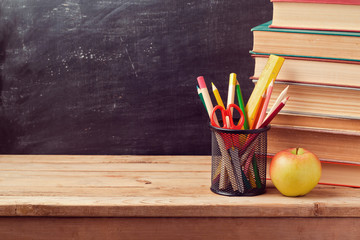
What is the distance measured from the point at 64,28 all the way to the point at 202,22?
16.7 inches

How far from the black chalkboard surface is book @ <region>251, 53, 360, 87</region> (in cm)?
30

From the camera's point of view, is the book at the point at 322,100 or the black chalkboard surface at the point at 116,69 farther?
the black chalkboard surface at the point at 116,69

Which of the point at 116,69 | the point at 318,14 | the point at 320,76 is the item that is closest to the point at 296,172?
the point at 320,76

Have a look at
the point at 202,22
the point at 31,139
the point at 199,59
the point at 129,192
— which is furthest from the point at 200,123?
the point at 31,139

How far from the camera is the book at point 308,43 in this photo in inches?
43.9

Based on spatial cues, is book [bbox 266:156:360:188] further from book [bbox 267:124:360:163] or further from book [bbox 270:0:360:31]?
book [bbox 270:0:360:31]

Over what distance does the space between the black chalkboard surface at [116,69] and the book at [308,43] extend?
0.29m

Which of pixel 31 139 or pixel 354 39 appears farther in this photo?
pixel 31 139

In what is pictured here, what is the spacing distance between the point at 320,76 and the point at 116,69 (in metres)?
0.63

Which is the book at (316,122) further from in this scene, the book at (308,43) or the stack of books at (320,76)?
the book at (308,43)

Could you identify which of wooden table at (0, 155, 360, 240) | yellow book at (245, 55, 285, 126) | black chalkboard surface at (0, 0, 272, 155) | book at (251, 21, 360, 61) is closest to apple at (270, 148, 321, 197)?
wooden table at (0, 155, 360, 240)

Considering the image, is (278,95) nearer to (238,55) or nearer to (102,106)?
(238,55)

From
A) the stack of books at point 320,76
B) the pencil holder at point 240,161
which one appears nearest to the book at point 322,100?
the stack of books at point 320,76

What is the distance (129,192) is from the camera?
3.84 feet
